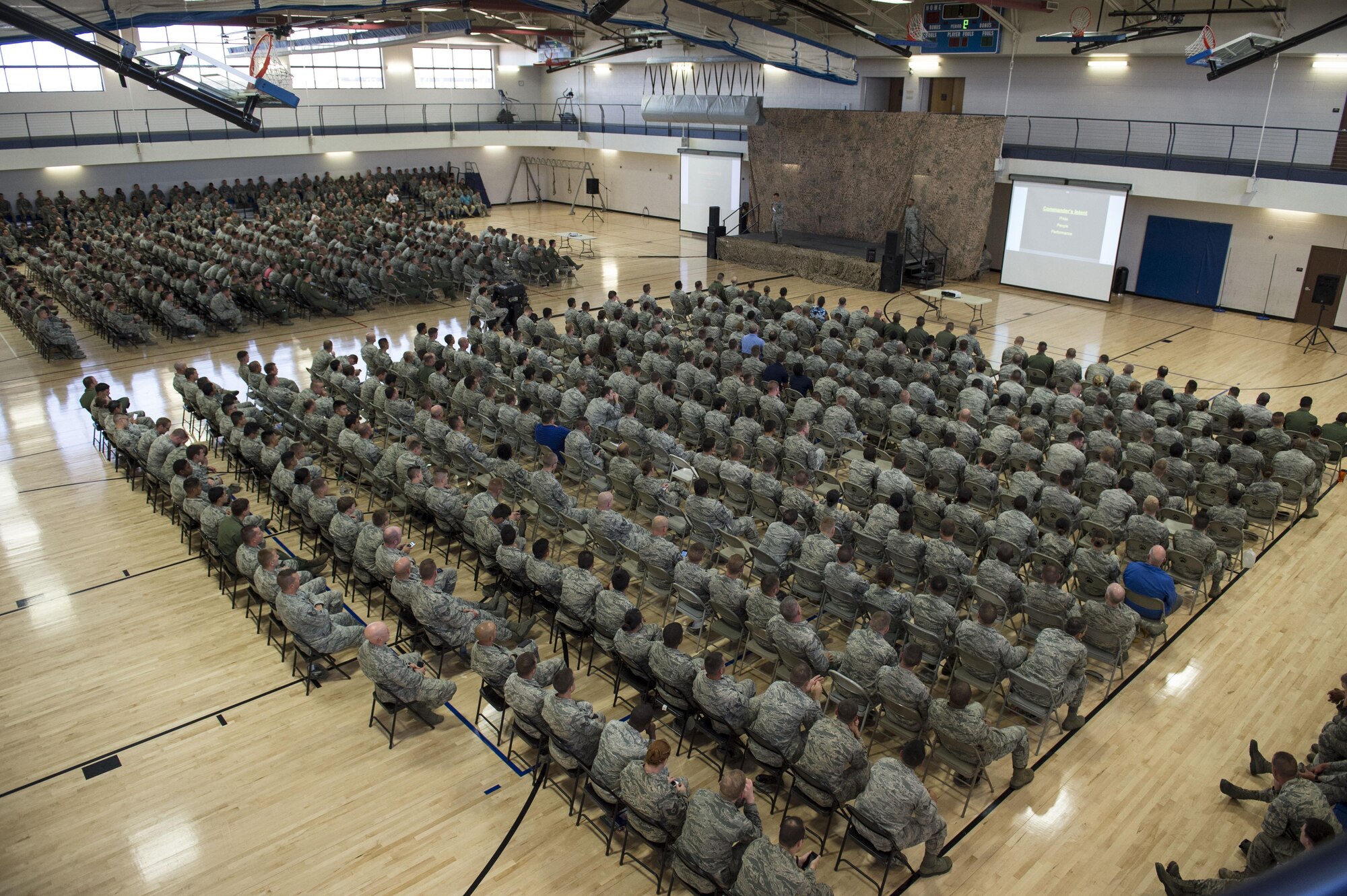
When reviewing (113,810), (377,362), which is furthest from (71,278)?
(113,810)

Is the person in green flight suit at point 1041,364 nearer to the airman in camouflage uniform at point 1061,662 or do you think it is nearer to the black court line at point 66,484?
the airman in camouflage uniform at point 1061,662

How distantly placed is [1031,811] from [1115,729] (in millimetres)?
1426

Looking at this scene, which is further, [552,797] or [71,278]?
[71,278]

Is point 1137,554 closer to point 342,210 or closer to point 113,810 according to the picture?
point 113,810

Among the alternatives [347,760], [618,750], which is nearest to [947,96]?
[618,750]

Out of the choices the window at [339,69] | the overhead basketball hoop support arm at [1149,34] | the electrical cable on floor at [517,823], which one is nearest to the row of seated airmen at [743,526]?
the electrical cable on floor at [517,823]

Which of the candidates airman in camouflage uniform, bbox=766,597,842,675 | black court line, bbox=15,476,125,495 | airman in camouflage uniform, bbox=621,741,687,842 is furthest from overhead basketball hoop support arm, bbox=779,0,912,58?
airman in camouflage uniform, bbox=621,741,687,842

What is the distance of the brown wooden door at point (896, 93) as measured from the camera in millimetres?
27750

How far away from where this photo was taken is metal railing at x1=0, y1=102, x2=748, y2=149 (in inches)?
1110

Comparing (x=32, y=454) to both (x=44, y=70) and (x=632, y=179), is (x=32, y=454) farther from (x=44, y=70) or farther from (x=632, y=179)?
(x=632, y=179)

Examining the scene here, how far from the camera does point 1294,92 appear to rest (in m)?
19.4

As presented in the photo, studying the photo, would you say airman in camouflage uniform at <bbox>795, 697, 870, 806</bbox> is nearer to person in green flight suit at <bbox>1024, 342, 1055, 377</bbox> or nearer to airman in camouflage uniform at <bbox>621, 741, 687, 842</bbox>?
airman in camouflage uniform at <bbox>621, 741, 687, 842</bbox>

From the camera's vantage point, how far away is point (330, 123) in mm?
35031

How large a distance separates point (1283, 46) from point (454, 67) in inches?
1251
